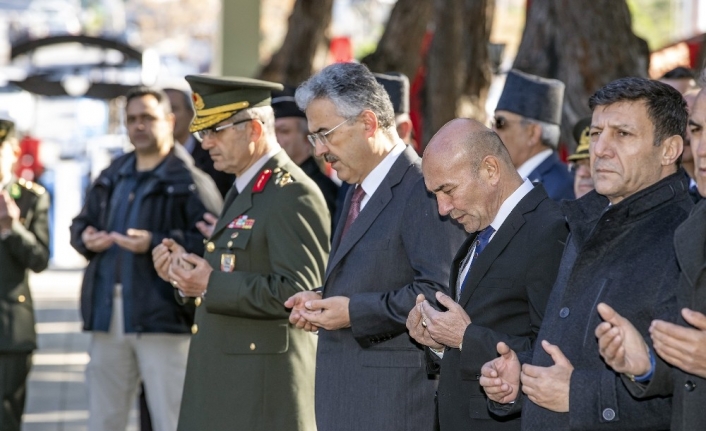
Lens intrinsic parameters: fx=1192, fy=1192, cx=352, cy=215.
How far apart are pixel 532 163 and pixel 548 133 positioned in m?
0.21

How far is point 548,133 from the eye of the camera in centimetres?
636

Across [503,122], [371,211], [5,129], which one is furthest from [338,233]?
[5,129]

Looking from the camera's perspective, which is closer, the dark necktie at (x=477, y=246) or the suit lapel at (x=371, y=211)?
the dark necktie at (x=477, y=246)

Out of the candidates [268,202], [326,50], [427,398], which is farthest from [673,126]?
[326,50]

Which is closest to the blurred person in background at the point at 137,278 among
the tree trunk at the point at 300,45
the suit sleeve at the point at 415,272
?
the suit sleeve at the point at 415,272

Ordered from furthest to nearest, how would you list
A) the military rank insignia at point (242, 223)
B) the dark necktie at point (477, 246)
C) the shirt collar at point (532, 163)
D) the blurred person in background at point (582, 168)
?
the shirt collar at point (532, 163)
the blurred person in background at point (582, 168)
the military rank insignia at point (242, 223)
the dark necktie at point (477, 246)

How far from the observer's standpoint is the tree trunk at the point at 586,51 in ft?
25.8

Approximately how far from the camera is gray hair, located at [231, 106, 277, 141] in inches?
204

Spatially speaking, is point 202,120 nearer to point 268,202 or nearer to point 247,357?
point 268,202

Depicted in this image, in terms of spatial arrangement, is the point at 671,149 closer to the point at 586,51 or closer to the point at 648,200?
the point at 648,200

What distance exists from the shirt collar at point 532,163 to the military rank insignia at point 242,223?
178cm

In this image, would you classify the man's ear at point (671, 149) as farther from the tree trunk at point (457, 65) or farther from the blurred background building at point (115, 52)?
the tree trunk at point (457, 65)

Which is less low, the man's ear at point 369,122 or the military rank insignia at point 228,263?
the man's ear at point 369,122

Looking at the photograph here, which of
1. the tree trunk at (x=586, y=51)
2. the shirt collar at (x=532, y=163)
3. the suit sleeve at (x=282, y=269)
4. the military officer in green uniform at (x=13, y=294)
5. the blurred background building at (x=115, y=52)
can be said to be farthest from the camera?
the blurred background building at (x=115, y=52)
